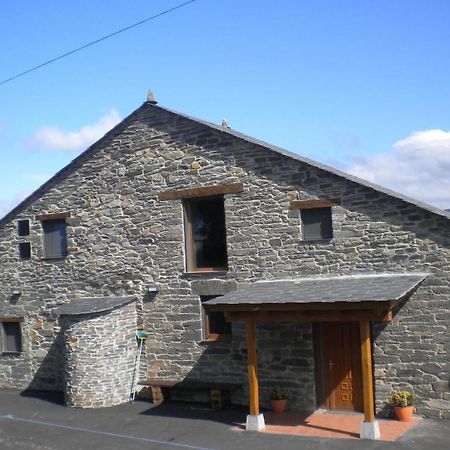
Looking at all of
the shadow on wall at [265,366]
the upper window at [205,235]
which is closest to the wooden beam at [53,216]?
the upper window at [205,235]

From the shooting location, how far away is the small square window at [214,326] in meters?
14.7

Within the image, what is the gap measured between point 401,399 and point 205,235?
229 inches

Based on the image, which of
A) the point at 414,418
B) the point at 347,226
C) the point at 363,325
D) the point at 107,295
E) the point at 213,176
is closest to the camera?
the point at 363,325

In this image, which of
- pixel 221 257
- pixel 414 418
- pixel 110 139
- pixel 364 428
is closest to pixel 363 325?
pixel 364 428

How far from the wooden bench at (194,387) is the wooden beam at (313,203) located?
428 cm

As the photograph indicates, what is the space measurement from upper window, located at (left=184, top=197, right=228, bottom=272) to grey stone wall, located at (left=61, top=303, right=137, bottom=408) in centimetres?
236

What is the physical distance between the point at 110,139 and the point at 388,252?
783 cm

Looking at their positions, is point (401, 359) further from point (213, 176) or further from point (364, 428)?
point (213, 176)

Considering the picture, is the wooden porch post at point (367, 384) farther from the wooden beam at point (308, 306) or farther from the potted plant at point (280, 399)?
the potted plant at point (280, 399)

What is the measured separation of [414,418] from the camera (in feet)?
40.1

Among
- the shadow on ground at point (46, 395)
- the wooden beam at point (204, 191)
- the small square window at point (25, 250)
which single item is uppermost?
the wooden beam at point (204, 191)

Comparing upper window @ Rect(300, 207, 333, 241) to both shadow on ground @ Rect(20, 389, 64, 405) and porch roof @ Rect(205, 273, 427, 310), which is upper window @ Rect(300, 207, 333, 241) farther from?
shadow on ground @ Rect(20, 389, 64, 405)

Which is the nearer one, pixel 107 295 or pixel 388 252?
pixel 388 252

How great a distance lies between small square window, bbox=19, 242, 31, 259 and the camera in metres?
17.8
